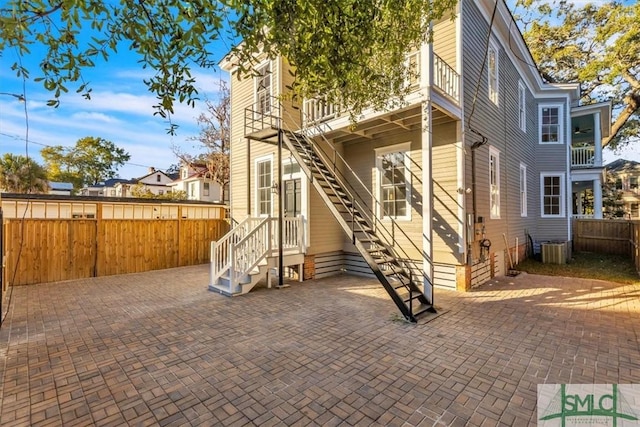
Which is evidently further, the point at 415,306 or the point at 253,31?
the point at 415,306

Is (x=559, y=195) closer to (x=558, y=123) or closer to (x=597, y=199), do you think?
(x=558, y=123)

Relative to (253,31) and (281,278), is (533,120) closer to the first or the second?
(281,278)

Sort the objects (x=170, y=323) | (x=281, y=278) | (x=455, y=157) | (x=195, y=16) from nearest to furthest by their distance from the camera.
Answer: (x=195, y=16) → (x=170, y=323) → (x=455, y=157) → (x=281, y=278)

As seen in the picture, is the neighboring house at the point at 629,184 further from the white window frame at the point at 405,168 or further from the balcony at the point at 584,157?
the white window frame at the point at 405,168

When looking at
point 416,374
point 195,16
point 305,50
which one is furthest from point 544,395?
point 195,16

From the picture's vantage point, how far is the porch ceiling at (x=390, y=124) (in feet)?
21.8

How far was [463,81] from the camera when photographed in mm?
7133

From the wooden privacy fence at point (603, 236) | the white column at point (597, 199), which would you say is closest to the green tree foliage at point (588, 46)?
the white column at point (597, 199)

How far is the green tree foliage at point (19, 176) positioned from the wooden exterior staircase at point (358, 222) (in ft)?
74.0

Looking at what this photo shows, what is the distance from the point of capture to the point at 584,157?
1508 cm

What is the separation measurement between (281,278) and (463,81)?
662cm

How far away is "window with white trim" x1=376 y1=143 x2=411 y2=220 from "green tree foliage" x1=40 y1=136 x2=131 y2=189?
1533 inches

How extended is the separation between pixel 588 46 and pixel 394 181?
697 inches

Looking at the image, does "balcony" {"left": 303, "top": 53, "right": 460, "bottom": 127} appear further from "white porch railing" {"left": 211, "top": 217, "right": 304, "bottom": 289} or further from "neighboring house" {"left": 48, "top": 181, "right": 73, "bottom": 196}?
"neighboring house" {"left": 48, "top": 181, "right": 73, "bottom": 196}
